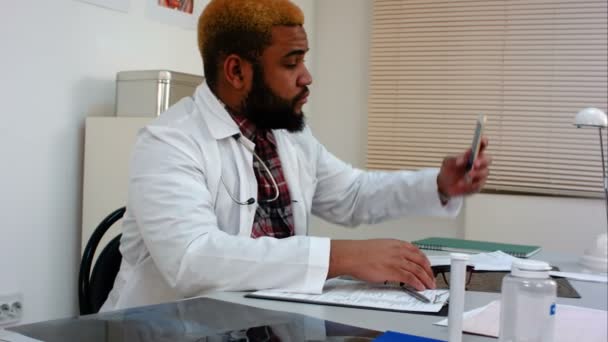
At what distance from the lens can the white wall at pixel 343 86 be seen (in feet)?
11.6

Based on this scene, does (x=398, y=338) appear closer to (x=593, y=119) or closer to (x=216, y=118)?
(x=216, y=118)

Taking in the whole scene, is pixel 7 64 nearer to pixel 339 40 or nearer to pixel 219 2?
pixel 219 2

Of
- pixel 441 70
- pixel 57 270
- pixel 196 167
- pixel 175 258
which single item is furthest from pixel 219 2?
pixel 441 70

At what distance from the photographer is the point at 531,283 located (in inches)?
28.4

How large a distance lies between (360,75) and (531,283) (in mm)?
2900

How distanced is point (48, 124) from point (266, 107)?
100 centimetres

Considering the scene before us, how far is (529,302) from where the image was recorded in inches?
28.9

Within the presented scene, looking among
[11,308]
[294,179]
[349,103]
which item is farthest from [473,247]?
[349,103]

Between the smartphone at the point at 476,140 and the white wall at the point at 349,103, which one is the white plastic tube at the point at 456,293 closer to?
the smartphone at the point at 476,140

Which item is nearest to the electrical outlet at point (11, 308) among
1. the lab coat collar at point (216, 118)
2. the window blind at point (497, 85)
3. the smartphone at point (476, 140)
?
the lab coat collar at point (216, 118)

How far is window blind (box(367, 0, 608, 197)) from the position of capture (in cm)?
297

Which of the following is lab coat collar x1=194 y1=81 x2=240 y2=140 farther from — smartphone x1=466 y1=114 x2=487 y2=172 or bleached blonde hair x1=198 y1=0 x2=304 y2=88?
smartphone x1=466 y1=114 x2=487 y2=172

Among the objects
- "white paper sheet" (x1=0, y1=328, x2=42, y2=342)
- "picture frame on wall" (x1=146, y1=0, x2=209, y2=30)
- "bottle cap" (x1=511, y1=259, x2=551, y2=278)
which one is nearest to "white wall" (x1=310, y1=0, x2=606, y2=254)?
"picture frame on wall" (x1=146, y1=0, x2=209, y2=30)

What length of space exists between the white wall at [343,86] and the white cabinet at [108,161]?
1.55 metres
